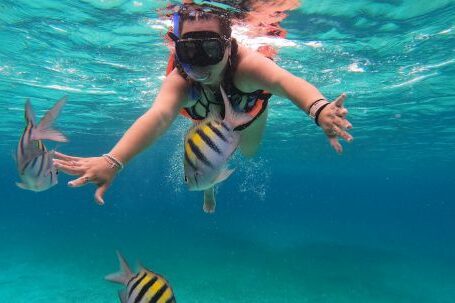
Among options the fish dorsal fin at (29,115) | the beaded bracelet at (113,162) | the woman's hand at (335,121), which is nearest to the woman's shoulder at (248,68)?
the woman's hand at (335,121)

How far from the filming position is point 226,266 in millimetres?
24781

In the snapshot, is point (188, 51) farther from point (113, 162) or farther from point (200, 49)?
point (113, 162)

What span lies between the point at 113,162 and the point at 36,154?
2.68 ft

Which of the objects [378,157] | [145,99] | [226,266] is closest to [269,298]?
[226,266]

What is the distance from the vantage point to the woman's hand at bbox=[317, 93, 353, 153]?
132 inches

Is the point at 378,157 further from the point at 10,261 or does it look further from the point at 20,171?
the point at 20,171

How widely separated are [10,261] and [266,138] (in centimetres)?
2655

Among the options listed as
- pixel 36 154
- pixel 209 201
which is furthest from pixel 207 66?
pixel 209 201

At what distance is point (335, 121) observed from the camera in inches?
135

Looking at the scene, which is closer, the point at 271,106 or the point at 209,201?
the point at 209,201

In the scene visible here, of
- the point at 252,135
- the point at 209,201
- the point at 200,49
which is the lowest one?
the point at 209,201

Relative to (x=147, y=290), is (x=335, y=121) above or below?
above

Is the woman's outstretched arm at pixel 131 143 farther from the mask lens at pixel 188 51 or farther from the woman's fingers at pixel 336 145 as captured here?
the woman's fingers at pixel 336 145

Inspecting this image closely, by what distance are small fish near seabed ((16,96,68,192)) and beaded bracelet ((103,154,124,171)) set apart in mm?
504
